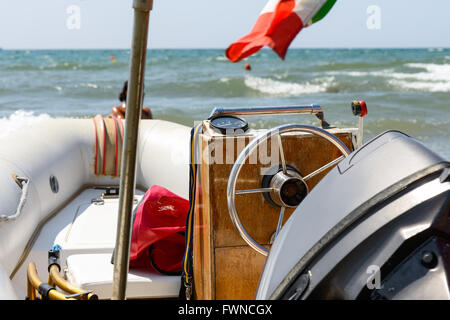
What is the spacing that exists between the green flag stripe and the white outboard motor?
10.3 inches

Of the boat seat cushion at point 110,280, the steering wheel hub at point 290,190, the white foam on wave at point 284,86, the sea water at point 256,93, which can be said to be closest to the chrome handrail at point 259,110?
the steering wheel hub at point 290,190

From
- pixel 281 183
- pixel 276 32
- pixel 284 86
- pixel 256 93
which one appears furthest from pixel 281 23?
pixel 284 86

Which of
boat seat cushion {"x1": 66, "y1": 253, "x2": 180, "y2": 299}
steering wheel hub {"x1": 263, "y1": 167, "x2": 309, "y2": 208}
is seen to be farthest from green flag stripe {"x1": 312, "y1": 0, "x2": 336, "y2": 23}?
boat seat cushion {"x1": 66, "y1": 253, "x2": 180, "y2": 299}

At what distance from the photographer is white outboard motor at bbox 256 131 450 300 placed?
2.48ft

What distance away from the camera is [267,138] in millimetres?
1354

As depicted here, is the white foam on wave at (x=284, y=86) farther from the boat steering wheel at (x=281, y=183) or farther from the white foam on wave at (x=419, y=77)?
the boat steering wheel at (x=281, y=183)

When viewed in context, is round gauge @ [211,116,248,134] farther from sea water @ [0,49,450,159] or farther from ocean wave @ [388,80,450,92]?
ocean wave @ [388,80,450,92]

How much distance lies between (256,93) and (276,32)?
12.8m

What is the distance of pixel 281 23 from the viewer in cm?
88

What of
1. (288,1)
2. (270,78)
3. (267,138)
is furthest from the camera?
(270,78)

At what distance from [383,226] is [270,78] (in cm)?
1530

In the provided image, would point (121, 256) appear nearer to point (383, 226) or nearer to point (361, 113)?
point (383, 226)

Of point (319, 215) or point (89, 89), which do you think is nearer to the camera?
point (319, 215)

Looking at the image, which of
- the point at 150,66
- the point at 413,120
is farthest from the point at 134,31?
the point at 150,66
